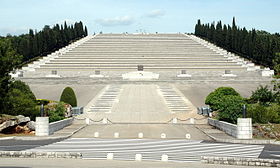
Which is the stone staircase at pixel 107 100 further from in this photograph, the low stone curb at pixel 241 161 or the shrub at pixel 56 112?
the low stone curb at pixel 241 161

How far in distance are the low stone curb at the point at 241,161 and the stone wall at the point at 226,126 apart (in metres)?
8.13

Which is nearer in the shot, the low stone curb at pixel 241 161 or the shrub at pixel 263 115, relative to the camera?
the low stone curb at pixel 241 161

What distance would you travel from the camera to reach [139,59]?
76.6m

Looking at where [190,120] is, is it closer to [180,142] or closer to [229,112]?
[229,112]

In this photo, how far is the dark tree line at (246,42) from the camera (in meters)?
76.2

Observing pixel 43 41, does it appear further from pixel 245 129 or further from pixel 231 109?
pixel 245 129

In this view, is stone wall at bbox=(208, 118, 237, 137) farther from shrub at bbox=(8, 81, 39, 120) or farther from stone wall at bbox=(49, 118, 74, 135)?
shrub at bbox=(8, 81, 39, 120)

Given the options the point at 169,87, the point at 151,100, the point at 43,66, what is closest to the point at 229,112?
the point at 151,100

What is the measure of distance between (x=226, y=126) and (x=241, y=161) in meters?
10.8

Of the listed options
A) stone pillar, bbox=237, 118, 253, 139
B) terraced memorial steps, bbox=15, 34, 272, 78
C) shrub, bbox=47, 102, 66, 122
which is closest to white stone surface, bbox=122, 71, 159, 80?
terraced memorial steps, bbox=15, 34, 272, 78

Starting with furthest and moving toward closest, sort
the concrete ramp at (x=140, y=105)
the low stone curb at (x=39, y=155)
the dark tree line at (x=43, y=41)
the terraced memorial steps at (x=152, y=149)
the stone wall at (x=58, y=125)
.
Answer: the dark tree line at (x=43, y=41) → the concrete ramp at (x=140, y=105) → the stone wall at (x=58, y=125) → the terraced memorial steps at (x=152, y=149) → the low stone curb at (x=39, y=155)

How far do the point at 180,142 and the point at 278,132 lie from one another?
485 centimetres

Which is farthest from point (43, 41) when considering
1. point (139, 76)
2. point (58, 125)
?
point (58, 125)

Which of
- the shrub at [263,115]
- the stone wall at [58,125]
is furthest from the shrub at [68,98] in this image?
the shrub at [263,115]
